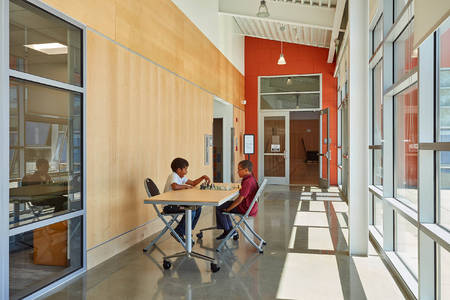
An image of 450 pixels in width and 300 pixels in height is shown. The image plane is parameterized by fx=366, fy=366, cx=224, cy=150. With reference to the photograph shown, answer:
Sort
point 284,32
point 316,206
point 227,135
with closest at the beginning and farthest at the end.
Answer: point 316,206
point 227,135
point 284,32

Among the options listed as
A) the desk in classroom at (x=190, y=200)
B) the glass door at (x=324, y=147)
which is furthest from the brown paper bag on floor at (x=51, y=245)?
the glass door at (x=324, y=147)

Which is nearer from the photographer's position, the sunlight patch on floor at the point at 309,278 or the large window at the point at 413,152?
the large window at the point at 413,152

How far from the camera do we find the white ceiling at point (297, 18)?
962cm

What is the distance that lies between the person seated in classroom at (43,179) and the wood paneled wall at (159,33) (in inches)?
64.6

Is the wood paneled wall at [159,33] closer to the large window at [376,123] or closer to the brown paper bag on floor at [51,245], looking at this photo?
the brown paper bag on floor at [51,245]

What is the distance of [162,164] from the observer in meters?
6.49

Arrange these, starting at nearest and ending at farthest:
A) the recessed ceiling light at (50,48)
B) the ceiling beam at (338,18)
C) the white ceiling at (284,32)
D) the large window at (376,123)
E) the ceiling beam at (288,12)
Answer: the recessed ceiling light at (50,48)
the large window at (376,123)
the ceiling beam at (338,18)
the ceiling beam at (288,12)
the white ceiling at (284,32)

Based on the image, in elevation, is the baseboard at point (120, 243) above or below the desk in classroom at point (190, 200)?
below

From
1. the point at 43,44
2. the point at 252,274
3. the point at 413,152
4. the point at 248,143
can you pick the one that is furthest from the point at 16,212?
the point at 248,143

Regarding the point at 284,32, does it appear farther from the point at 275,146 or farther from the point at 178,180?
the point at 178,180

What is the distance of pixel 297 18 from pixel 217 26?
227 centimetres

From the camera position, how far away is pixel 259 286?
3.79m

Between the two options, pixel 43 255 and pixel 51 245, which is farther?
pixel 51 245

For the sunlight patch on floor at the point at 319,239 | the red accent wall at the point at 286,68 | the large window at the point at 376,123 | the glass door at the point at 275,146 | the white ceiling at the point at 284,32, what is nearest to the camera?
the sunlight patch on floor at the point at 319,239
